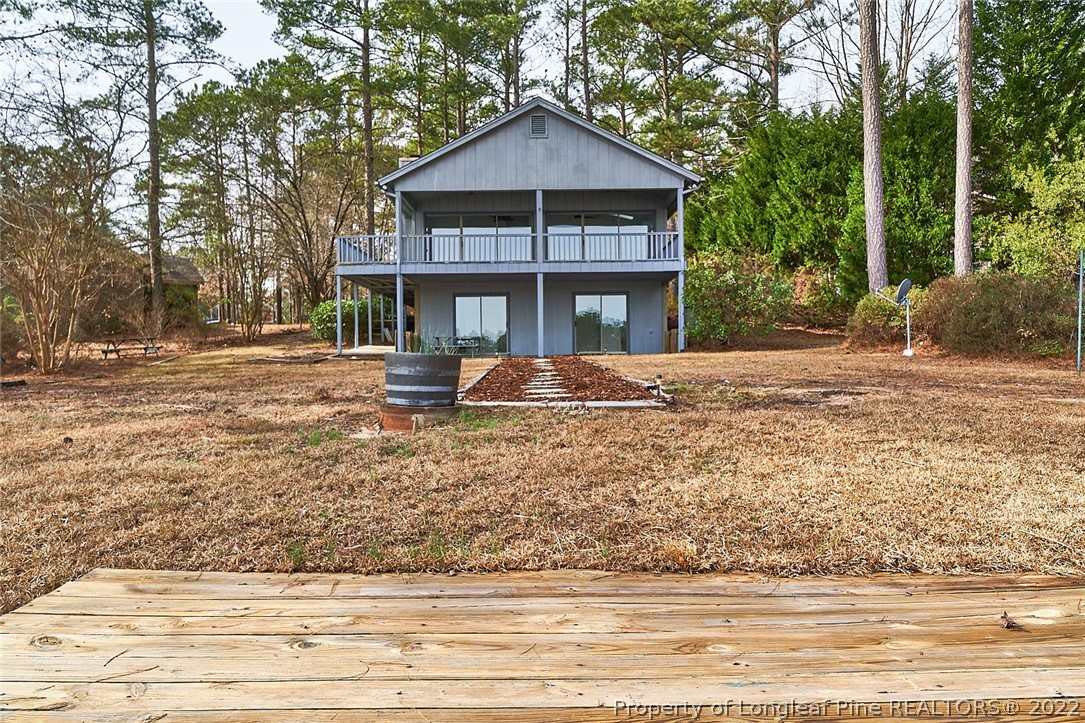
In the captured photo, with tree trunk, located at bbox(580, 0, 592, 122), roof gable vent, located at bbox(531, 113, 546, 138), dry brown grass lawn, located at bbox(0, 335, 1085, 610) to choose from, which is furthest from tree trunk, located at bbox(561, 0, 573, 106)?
dry brown grass lawn, located at bbox(0, 335, 1085, 610)

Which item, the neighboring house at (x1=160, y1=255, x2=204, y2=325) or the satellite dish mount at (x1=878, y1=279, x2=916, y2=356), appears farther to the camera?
the neighboring house at (x1=160, y1=255, x2=204, y2=325)

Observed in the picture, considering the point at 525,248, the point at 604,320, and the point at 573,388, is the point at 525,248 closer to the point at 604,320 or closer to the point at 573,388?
the point at 604,320

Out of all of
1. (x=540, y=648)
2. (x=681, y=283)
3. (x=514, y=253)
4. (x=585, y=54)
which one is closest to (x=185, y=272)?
(x=585, y=54)

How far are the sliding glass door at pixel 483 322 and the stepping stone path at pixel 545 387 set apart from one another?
688cm

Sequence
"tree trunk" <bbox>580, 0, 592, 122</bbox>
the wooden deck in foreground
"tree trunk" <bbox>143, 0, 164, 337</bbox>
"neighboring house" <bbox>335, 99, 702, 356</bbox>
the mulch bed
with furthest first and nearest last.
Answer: "tree trunk" <bbox>580, 0, 592, 122</bbox> → "tree trunk" <bbox>143, 0, 164, 337</bbox> → "neighboring house" <bbox>335, 99, 702, 356</bbox> → the mulch bed → the wooden deck in foreground

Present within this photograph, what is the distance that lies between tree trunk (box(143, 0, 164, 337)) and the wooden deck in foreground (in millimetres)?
21456

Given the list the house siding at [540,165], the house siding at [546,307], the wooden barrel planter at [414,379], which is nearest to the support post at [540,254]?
the house siding at [540,165]

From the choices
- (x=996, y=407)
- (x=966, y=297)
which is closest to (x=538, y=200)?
(x=966, y=297)

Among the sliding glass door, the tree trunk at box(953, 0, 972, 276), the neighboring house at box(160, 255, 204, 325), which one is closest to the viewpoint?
the tree trunk at box(953, 0, 972, 276)

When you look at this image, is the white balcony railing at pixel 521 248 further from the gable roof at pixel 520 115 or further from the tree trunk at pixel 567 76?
the tree trunk at pixel 567 76

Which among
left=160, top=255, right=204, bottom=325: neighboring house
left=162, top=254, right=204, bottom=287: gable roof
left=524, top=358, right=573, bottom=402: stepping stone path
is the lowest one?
left=524, top=358, right=573, bottom=402: stepping stone path

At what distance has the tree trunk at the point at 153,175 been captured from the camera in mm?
20422

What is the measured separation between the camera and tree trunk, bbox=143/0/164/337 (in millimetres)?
20422

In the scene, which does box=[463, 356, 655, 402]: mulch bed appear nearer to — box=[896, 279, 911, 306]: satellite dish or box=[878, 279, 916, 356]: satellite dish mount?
box=[878, 279, 916, 356]: satellite dish mount
